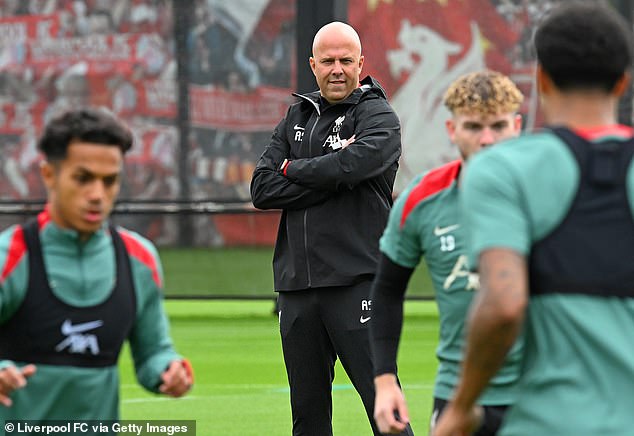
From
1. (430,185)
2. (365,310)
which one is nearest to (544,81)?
(430,185)

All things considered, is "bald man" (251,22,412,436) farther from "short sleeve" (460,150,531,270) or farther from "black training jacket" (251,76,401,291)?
"short sleeve" (460,150,531,270)

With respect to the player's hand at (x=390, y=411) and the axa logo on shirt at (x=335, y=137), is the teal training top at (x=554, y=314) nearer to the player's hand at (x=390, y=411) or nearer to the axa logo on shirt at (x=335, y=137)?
the player's hand at (x=390, y=411)

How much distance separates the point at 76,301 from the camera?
13.9ft

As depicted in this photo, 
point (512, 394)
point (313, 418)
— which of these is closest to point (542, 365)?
point (512, 394)

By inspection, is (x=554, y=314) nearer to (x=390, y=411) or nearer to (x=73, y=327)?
(x=390, y=411)

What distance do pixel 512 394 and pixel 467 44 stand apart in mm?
11970

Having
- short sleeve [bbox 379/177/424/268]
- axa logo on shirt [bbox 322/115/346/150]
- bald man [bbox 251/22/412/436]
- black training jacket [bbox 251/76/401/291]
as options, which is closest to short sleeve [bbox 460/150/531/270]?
short sleeve [bbox 379/177/424/268]

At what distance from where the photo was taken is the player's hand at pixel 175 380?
430 centimetres

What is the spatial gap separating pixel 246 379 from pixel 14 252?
300 inches

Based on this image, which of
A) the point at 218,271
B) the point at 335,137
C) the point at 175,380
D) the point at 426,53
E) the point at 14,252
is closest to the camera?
the point at 14,252

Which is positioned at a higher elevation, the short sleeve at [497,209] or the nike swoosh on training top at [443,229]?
the short sleeve at [497,209]

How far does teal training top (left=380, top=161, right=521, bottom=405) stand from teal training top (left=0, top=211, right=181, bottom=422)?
961 millimetres

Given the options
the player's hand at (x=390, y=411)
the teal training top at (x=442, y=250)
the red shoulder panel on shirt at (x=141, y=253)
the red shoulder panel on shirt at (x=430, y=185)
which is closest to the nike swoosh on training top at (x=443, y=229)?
the teal training top at (x=442, y=250)

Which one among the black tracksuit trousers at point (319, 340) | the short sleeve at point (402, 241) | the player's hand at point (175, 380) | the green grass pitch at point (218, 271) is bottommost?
the green grass pitch at point (218, 271)
